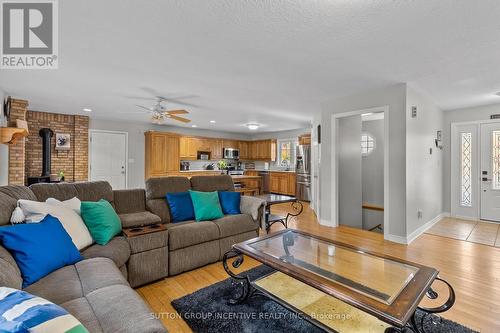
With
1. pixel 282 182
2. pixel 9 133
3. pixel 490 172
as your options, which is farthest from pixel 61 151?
pixel 490 172

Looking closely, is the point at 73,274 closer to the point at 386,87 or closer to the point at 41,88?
the point at 41,88

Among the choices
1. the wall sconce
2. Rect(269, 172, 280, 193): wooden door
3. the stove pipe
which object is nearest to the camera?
the wall sconce

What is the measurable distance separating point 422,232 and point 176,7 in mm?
4765

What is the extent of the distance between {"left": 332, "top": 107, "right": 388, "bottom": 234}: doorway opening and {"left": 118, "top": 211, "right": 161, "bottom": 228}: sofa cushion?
317 cm

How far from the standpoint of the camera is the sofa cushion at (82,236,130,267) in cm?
194

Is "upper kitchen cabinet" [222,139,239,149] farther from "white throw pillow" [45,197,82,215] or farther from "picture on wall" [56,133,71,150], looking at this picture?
"white throw pillow" [45,197,82,215]

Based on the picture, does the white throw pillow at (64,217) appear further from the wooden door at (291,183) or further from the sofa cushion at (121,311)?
the wooden door at (291,183)

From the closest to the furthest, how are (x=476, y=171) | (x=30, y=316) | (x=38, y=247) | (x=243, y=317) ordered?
(x=30, y=316)
(x=38, y=247)
(x=243, y=317)
(x=476, y=171)

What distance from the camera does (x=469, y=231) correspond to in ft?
13.4

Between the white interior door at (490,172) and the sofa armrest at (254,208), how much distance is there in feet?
15.7

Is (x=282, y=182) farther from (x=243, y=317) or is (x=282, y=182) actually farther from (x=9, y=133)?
(x=9, y=133)
